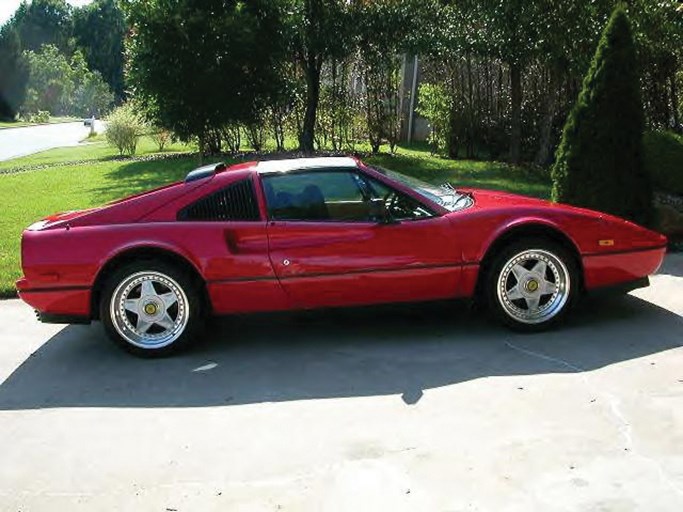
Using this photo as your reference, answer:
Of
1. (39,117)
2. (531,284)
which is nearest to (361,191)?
(531,284)

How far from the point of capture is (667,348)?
4.90 metres

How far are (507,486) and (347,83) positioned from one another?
15195 millimetres

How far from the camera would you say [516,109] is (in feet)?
47.3

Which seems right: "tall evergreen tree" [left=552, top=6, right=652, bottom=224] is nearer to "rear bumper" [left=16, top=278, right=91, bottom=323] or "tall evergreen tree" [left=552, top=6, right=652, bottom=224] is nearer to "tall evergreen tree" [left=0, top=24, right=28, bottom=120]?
"rear bumper" [left=16, top=278, right=91, bottom=323]

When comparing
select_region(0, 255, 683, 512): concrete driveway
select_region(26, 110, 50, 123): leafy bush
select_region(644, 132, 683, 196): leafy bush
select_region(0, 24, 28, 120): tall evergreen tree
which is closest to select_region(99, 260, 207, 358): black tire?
select_region(0, 255, 683, 512): concrete driveway

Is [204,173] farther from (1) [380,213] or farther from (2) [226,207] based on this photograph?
(1) [380,213]

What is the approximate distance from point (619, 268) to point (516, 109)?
9.63 meters

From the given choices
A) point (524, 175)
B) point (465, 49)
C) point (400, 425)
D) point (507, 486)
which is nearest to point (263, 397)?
point (400, 425)

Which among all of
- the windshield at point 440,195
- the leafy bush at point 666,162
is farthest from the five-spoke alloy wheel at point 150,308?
the leafy bush at point 666,162

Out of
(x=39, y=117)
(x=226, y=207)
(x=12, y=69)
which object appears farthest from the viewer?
(x=12, y=69)

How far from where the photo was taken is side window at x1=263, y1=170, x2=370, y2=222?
5234 millimetres

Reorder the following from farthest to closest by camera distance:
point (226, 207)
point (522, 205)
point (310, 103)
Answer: point (310, 103), point (522, 205), point (226, 207)

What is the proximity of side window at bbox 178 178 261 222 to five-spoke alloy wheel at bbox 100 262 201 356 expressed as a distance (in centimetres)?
40

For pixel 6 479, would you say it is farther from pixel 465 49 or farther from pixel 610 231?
pixel 465 49
